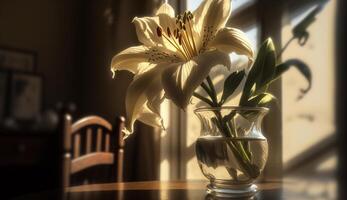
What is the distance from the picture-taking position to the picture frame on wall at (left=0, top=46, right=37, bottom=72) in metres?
2.36

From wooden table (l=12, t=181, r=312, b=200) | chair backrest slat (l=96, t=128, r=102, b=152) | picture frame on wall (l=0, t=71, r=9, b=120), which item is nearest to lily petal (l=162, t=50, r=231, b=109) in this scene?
wooden table (l=12, t=181, r=312, b=200)

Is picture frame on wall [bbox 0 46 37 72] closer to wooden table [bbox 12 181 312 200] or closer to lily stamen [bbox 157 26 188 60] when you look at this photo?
wooden table [bbox 12 181 312 200]

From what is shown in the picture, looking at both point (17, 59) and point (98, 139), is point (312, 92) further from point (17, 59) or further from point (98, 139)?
point (17, 59)

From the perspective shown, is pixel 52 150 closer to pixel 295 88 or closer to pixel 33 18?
pixel 33 18

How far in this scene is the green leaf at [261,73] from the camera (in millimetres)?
680

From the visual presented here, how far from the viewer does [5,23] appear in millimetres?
2389

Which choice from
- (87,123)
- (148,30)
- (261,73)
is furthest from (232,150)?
(87,123)

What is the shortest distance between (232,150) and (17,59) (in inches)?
83.2

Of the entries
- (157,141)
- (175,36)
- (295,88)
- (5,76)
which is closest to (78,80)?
(5,76)

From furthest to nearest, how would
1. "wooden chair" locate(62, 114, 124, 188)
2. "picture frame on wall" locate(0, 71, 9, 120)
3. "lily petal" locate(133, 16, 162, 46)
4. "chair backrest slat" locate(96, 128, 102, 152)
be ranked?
"picture frame on wall" locate(0, 71, 9, 120) < "chair backrest slat" locate(96, 128, 102, 152) < "wooden chair" locate(62, 114, 124, 188) < "lily petal" locate(133, 16, 162, 46)

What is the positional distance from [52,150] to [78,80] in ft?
2.04

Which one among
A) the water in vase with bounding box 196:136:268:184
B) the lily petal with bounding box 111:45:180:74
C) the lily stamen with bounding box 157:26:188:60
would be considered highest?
the lily stamen with bounding box 157:26:188:60

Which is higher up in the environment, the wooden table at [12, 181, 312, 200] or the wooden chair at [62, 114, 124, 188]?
the wooden chair at [62, 114, 124, 188]

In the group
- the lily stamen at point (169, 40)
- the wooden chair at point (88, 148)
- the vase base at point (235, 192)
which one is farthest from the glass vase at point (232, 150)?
the wooden chair at point (88, 148)
